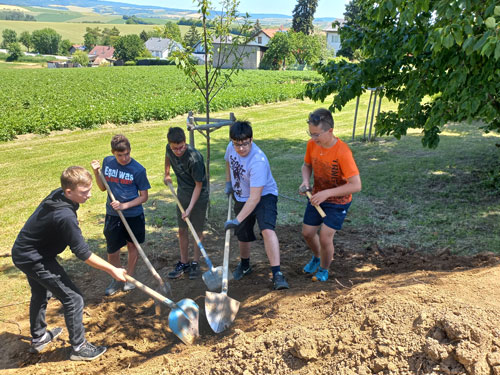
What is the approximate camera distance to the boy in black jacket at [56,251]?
3213 mm

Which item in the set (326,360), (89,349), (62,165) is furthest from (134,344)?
→ (62,165)

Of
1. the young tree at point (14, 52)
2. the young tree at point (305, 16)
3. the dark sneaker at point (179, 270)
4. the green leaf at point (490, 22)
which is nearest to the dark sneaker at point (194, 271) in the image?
the dark sneaker at point (179, 270)

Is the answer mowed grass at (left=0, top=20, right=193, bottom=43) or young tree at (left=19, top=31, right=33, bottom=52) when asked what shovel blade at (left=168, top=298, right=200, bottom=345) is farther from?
→ mowed grass at (left=0, top=20, right=193, bottom=43)

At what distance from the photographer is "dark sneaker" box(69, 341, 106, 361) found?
11.6 feet

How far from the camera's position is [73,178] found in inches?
125

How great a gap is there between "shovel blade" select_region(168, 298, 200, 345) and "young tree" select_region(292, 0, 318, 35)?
8831 centimetres

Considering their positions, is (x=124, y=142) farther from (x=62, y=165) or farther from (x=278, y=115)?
(x=278, y=115)

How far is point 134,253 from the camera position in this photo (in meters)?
4.63

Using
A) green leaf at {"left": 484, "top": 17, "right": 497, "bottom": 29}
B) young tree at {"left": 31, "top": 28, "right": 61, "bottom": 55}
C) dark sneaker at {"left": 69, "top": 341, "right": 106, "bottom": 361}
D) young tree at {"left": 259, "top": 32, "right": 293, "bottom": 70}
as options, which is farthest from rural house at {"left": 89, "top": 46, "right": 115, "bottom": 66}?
green leaf at {"left": 484, "top": 17, "right": 497, "bottom": 29}

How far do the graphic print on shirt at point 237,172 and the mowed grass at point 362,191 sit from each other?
1862 millimetres

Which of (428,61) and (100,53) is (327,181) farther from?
(100,53)

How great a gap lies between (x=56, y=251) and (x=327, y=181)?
270 centimetres

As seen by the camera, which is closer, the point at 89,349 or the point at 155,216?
the point at 89,349

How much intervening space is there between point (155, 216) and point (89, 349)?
339 centimetres
